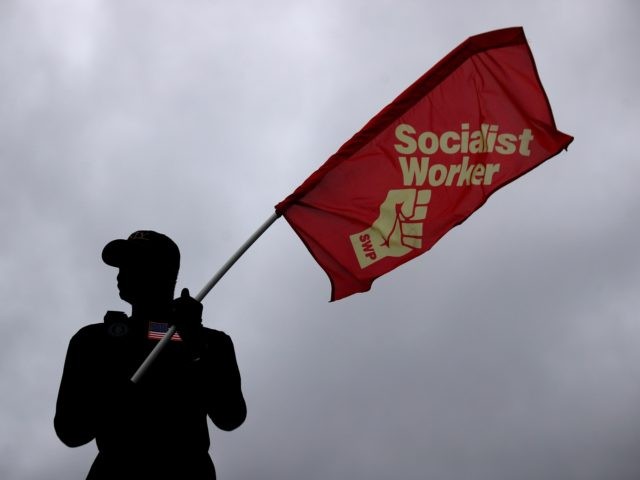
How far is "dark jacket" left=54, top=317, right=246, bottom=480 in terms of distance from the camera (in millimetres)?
6566

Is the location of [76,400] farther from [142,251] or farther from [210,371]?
[142,251]

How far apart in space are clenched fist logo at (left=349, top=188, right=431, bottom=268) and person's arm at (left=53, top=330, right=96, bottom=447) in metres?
4.25

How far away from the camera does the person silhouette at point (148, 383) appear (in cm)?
657

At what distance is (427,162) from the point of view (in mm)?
10672

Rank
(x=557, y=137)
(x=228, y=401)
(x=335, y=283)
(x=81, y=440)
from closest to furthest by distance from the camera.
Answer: (x=81, y=440) → (x=228, y=401) → (x=335, y=283) → (x=557, y=137)

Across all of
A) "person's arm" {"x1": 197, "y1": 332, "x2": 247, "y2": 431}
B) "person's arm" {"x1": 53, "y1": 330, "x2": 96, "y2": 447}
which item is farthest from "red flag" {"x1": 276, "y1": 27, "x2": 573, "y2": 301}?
"person's arm" {"x1": 53, "y1": 330, "x2": 96, "y2": 447}

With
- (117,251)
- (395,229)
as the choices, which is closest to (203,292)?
(117,251)

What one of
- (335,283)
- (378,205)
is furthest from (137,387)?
(378,205)

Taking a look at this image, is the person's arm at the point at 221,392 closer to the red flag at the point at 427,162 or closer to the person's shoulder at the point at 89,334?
the person's shoulder at the point at 89,334

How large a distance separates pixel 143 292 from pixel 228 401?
47.8 inches

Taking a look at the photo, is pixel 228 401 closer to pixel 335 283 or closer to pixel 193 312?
pixel 193 312

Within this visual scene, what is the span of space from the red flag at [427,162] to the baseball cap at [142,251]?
2.73 m

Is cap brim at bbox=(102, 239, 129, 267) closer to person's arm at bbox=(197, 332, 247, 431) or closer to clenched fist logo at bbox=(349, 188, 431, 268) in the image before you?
person's arm at bbox=(197, 332, 247, 431)

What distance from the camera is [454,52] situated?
11.2 meters
